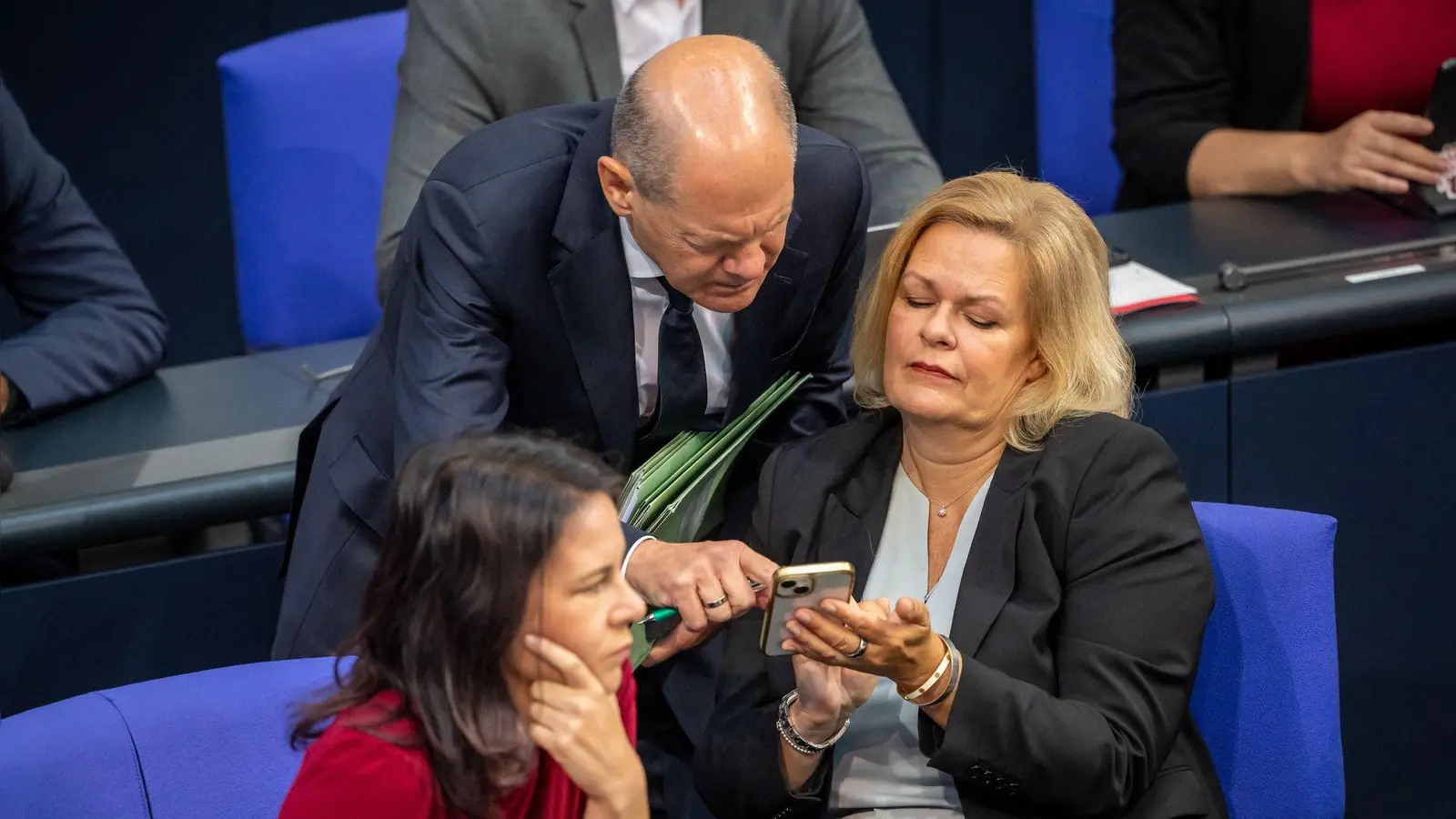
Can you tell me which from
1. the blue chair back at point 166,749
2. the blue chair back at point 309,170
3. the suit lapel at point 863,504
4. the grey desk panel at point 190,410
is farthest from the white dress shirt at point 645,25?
the blue chair back at point 166,749

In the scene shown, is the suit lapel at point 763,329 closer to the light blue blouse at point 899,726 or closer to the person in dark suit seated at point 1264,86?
the light blue blouse at point 899,726

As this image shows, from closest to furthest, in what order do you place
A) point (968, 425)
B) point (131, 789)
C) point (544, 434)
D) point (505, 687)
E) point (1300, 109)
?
point (505, 687) < point (131, 789) < point (544, 434) < point (968, 425) < point (1300, 109)

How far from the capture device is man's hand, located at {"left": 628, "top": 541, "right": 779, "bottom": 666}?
1.82 meters

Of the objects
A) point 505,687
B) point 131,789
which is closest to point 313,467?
point 131,789

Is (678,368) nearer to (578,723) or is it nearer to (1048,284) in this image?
(1048,284)

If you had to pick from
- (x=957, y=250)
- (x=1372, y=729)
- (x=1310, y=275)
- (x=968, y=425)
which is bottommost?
(x=1372, y=729)

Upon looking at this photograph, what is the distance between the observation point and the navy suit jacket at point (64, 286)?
265cm

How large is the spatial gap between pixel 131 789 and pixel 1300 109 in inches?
98.9

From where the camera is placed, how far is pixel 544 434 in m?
1.80

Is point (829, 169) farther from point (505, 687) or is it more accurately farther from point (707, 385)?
point (505, 687)

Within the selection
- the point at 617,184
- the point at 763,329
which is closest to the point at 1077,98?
the point at 763,329

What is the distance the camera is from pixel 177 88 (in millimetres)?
4129

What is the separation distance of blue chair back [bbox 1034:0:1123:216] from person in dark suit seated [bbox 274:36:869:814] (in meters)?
1.31

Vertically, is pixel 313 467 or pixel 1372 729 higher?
pixel 313 467
